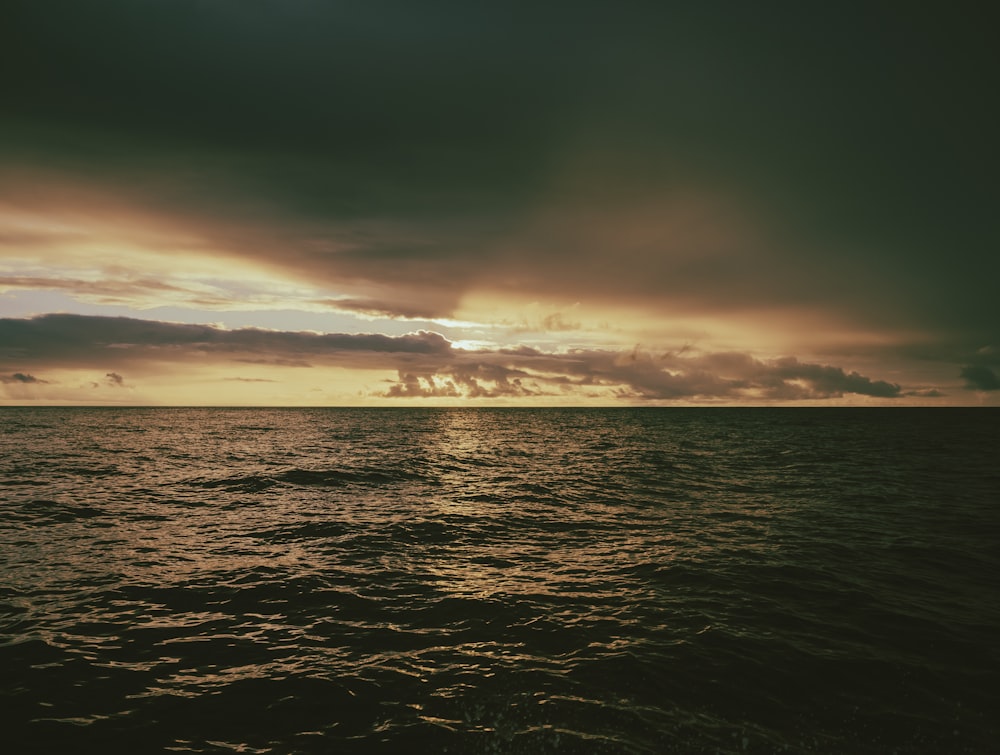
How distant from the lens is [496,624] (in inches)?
595

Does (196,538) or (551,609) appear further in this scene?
(196,538)

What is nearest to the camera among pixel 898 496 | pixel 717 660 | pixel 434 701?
pixel 434 701

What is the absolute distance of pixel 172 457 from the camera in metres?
58.8

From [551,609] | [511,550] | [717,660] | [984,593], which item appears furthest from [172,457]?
[984,593]

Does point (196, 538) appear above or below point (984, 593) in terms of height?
below

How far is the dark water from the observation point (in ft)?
33.9

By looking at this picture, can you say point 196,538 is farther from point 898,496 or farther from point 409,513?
point 898,496

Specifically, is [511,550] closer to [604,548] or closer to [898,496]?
[604,548]

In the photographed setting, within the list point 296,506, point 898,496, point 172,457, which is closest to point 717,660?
point 296,506

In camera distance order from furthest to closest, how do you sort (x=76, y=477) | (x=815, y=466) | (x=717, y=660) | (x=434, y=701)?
(x=815, y=466) → (x=76, y=477) → (x=717, y=660) → (x=434, y=701)

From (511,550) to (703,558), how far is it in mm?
7860

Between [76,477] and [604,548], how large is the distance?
41.9 metres

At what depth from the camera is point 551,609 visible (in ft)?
52.9

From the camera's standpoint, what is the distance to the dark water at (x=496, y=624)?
10328 mm
